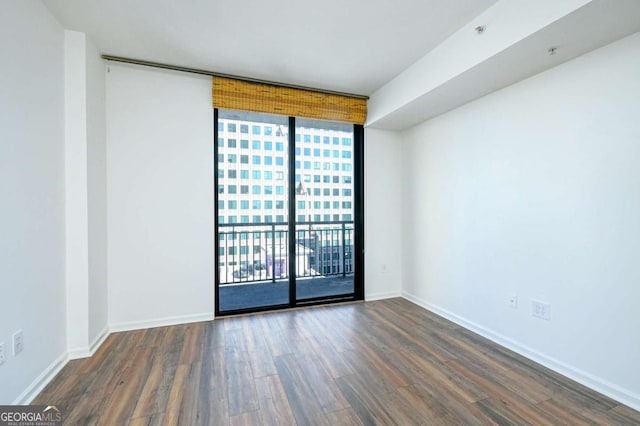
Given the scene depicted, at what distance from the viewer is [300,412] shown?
151 centimetres

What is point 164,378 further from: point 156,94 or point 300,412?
point 156,94

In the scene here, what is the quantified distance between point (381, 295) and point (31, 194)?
3395mm

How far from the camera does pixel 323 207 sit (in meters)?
3.76

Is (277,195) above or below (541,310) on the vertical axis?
above

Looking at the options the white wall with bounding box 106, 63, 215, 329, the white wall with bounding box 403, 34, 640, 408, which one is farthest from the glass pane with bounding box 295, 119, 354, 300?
the white wall with bounding box 403, 34, 640, 408

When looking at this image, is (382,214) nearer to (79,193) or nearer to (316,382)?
(316,382)

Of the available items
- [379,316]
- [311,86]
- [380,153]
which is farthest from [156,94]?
[379,316]

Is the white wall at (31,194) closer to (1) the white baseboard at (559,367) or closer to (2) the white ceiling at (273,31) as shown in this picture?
(2) the white ceiling at (273,31)

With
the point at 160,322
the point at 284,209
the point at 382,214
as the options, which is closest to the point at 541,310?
the point at 382,214

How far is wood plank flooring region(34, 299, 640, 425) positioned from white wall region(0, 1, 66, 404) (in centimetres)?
27

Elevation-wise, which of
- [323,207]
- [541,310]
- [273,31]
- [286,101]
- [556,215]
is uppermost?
[273,31]

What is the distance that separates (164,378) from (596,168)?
124 inches

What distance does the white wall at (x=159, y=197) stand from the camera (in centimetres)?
254

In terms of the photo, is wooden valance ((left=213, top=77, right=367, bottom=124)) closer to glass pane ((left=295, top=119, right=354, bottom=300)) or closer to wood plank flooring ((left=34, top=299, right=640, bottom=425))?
glass pane ((left=295, top=119, right=354, bottom=300))
